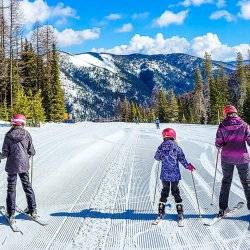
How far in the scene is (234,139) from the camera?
9.22m

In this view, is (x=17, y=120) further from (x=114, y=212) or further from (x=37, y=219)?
(x=114, y=212)

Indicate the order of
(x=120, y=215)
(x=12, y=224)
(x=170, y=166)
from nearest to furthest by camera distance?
(x=12, y=224) → (x=170, y=166) → (x=120, y=215)

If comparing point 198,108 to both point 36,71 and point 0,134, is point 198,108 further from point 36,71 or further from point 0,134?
point 0,134

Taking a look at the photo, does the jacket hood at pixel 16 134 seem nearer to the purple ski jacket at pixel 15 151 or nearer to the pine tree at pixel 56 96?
the purple ski jacket at pixel 15 151

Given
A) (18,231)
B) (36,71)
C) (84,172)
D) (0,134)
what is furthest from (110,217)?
(36,71)

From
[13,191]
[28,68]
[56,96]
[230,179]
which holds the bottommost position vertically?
[13,191]

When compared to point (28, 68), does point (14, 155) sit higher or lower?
lower

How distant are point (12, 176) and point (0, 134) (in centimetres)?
2004

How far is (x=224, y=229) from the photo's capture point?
853 cm

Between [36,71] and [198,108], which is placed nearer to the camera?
[36,71]

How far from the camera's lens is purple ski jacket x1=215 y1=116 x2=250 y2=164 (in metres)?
9.16

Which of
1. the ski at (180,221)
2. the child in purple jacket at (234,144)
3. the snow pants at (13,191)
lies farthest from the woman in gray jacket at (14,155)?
the child in purple jacket at (234,144)

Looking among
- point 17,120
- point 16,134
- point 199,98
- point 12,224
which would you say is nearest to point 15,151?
point 16,134

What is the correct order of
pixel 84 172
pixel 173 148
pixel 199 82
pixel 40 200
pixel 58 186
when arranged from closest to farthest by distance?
pixel 173 148, pixel 40 200, pixel 58 186, pixel 84 172, pixel 199 82
